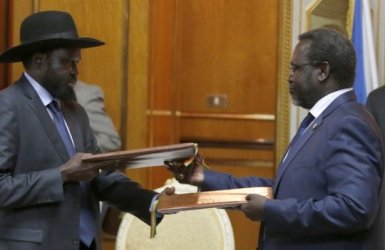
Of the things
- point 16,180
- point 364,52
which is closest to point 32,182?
point 16,180

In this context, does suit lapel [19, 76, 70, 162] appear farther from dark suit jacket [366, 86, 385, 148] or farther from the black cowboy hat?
dark suit jacket [366, 86, 385, 148]

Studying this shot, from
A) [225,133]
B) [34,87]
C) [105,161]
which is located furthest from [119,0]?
[105,161]

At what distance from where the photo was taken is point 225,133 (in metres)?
6.22

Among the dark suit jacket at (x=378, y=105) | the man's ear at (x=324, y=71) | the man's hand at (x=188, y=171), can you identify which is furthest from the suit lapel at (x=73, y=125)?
the dark suit jacket at (x=378, y=105)

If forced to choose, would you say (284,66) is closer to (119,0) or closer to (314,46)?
(119,0)

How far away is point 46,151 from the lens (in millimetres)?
3088

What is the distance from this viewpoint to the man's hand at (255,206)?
2.89m

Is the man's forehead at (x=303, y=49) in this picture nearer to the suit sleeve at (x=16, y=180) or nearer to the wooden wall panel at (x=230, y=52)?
the suit sleeve at (x=16, y=180)

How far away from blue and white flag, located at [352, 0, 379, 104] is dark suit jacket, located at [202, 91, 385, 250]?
1.84 m

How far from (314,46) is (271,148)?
3.13m

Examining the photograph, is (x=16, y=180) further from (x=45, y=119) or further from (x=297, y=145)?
(x=297, y=145)

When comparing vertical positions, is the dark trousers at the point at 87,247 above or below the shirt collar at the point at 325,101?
below

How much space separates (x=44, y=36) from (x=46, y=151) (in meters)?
0.44

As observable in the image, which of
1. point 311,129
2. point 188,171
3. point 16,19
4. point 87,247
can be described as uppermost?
point 16,19
